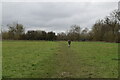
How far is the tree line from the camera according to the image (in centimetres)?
8225

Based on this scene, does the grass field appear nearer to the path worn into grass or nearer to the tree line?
the path worn into grass

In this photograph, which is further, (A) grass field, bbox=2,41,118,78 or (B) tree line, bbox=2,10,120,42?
(B) tree line, bbox=2,10,120,42

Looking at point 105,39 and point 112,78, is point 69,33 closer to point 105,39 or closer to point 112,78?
point 105,39

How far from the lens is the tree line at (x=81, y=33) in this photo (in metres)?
82.2

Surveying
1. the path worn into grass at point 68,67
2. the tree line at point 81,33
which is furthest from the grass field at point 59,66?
the tree line at point 81,33

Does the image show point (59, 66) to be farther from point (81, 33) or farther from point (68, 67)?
point (81, 33)

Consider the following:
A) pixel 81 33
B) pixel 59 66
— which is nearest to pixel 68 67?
pixel 59 66

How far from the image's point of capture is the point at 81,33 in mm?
129500

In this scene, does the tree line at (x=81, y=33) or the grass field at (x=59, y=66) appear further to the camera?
the tree line at (x=81, y=33)

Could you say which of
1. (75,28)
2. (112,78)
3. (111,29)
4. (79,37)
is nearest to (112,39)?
(111,29)

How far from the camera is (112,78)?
8.47 m

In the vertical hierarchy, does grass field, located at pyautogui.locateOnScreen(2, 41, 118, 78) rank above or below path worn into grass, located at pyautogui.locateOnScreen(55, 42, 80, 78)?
below

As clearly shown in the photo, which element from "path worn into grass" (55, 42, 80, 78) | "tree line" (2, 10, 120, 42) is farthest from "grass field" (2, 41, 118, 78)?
"tree line" (2, 10, 120, 42)

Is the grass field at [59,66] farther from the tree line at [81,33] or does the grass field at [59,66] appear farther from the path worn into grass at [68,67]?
the tree line at [81,33]
